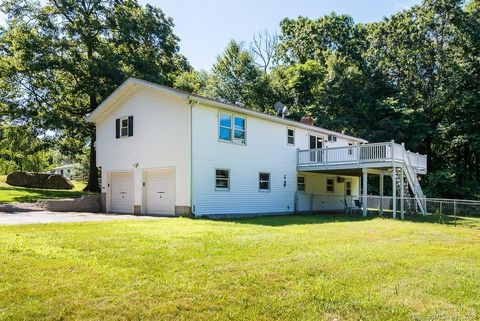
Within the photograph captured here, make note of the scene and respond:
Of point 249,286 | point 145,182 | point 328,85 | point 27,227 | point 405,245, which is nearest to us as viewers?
point 249,286

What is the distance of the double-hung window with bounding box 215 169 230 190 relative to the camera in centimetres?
1816

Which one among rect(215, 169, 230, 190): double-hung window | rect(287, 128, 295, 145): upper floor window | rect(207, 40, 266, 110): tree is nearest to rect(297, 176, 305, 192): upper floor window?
rect(287, 128, 295, 145): upper floor window

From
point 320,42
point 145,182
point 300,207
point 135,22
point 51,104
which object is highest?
point 320,42

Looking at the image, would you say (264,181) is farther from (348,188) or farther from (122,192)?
(348,188)

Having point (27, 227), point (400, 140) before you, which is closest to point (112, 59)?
point (27, 227)

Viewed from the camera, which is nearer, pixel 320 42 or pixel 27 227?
pixel 27 227

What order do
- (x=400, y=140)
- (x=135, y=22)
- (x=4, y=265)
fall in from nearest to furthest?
1. (x=4, y=265)
2. (x=135, y=22)
3. (x=400, y=140)

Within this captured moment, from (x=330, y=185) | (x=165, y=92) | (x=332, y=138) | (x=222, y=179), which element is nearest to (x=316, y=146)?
(x=332, y=138)

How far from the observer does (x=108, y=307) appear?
4465 mm

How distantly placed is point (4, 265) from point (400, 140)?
32.4 m

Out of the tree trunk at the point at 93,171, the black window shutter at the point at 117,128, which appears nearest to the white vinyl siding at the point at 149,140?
the black window shutter at the point at 117,128

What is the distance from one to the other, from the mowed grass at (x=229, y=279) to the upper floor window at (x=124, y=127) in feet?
35.3

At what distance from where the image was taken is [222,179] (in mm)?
18391

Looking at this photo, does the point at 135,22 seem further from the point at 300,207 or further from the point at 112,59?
the point at 300,207
